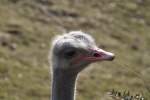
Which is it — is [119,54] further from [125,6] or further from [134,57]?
[125,6]

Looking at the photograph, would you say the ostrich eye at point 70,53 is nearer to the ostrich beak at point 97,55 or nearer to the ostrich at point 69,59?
the ostrich at point 69,59

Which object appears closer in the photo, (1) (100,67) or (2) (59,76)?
(2) (59,76)

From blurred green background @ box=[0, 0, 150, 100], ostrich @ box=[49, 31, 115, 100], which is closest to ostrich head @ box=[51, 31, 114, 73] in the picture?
ostrich @ box=[49, 31, 115, 100]

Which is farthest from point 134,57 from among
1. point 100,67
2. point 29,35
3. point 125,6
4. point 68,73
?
point 68,73

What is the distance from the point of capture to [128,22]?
21.8 metres

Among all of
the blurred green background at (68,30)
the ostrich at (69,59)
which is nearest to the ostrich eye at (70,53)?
the ostrich at (69,59)

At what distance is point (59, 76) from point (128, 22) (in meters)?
15.8

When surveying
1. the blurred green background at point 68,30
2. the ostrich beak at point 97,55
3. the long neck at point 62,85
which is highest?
the blurred green background at point 68,30

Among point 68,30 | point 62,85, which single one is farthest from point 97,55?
point 68,30

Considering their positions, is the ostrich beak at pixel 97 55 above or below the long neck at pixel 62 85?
above

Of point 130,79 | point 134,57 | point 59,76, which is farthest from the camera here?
A: point 134,57

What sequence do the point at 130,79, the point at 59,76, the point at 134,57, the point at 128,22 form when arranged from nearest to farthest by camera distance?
the point at 59,76
the point at 130,79
the point at 134,57
the point at 128,22

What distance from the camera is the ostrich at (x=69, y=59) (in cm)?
618

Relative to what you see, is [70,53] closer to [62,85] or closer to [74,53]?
[74,53]
